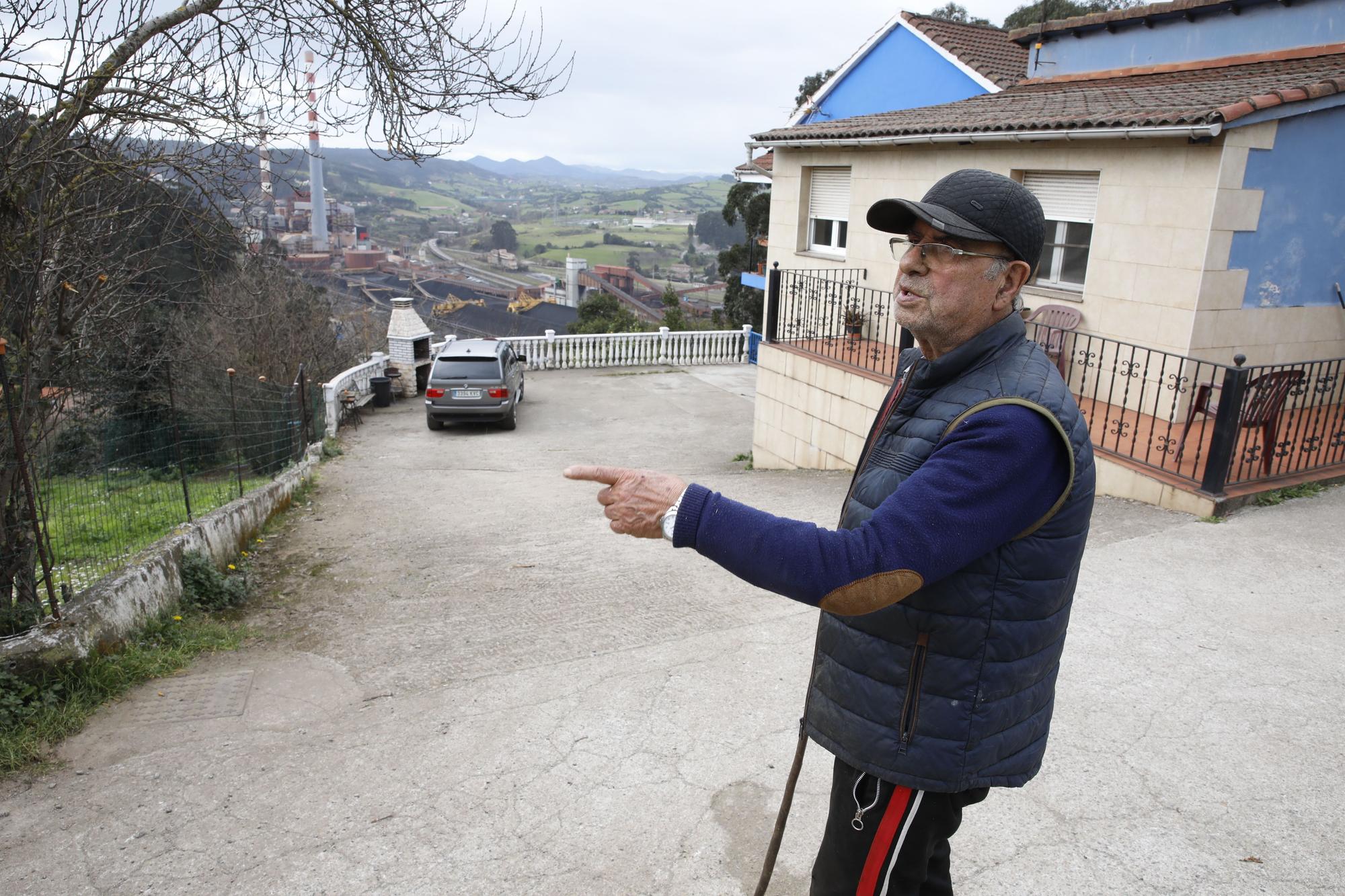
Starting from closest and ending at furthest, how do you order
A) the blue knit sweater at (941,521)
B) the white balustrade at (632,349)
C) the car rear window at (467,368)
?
the blue knit sweater at (941,521) → the car rear window at (467,368) → the white balustrade at (632,349)

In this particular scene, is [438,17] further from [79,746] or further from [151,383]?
[151,383]

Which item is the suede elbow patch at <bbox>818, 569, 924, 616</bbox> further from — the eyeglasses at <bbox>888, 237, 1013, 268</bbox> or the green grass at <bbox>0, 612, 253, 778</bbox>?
the green grass at <bbox>0, 612, 253, 778</bbox>

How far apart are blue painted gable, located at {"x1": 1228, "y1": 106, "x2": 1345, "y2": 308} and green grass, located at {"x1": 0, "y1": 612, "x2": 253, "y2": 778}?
906 cm

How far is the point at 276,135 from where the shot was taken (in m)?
5.66

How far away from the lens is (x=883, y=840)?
1851 mm

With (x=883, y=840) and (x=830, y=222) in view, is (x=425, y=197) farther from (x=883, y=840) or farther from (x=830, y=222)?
(x=883, y=840)

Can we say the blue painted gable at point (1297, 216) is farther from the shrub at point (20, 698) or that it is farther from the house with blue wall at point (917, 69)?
the shrub at point (20, 698)

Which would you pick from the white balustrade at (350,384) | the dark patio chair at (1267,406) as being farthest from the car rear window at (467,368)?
the dark patio chair at (1267,406)

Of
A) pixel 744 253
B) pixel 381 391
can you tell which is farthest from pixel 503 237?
pixel 381 391

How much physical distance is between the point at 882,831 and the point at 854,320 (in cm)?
1095

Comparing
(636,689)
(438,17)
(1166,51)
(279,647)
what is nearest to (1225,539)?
(636,689)

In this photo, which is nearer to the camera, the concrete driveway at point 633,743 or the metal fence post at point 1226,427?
the concrete driveway at point 633,743

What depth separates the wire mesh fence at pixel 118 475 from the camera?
185 inches

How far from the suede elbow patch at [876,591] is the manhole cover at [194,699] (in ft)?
11.8
